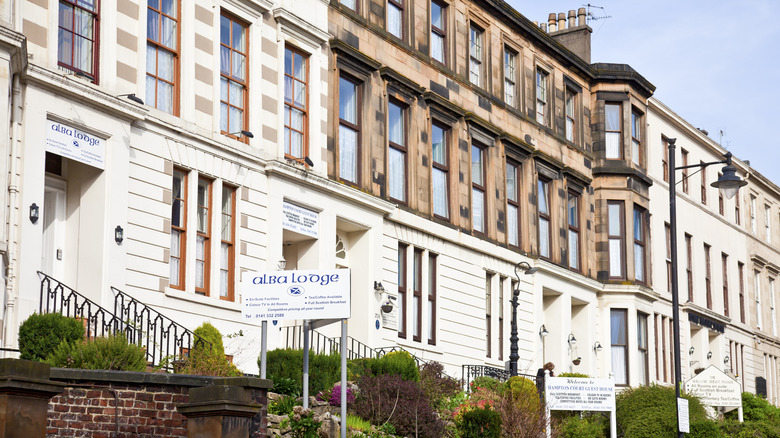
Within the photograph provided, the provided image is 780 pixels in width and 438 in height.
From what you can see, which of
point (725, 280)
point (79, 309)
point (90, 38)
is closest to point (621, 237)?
point (725, 280)

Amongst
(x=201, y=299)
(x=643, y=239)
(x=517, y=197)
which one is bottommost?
(x=201, y=299)

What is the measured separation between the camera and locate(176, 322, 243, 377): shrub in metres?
19.2

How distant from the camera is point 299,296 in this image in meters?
17.0

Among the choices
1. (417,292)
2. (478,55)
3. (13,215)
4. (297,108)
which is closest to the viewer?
(13,215)

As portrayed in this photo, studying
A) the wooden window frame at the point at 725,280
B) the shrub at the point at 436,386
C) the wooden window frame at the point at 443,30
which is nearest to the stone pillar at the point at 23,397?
the shrub at the point at 436,386

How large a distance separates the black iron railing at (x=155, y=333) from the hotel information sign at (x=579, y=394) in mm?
7345

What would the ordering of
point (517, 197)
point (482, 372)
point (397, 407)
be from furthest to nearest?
point (517, 197) → point (482, 372) → point (397, 407)

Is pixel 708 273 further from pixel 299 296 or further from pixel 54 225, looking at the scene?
pixel 299 296

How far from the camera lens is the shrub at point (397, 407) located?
2133 centimetres

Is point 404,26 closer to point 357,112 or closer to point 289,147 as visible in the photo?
point 357,112

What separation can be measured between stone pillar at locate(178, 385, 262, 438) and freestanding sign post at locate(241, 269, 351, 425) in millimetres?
3316

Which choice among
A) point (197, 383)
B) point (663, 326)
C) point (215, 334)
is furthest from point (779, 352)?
point (197, 383)

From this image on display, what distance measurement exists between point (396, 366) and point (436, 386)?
158cm

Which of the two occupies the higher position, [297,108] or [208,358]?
[297,108]
